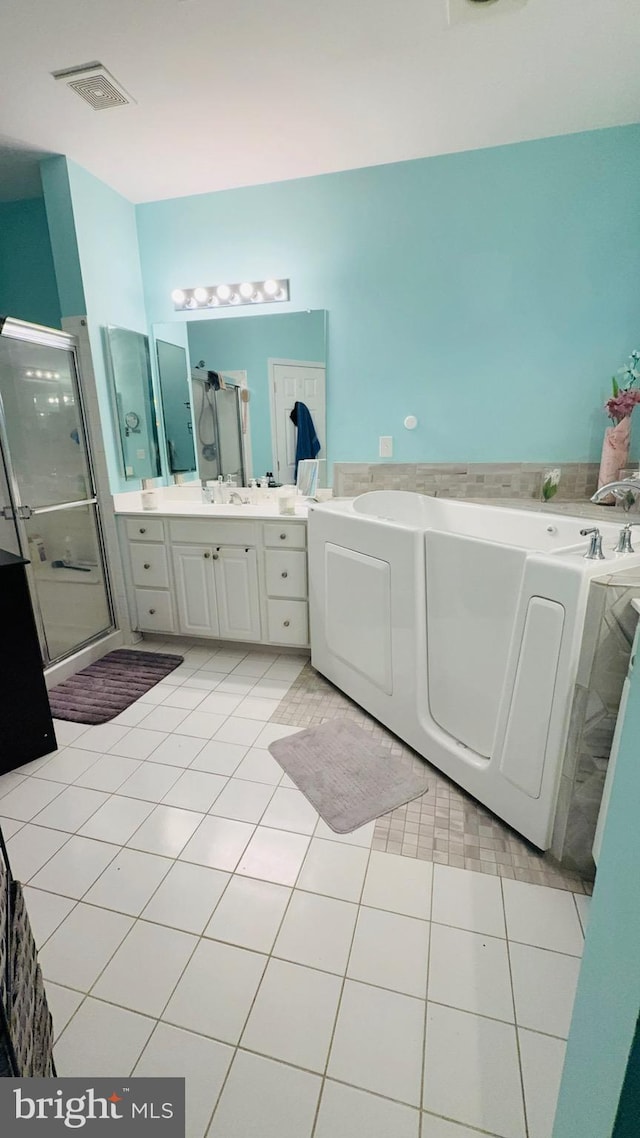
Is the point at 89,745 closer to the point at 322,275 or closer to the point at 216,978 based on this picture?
the point at 216,978

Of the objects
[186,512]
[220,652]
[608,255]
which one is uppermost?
[608,255]

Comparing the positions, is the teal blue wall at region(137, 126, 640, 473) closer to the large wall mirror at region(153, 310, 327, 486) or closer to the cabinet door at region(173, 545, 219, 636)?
the large wall mirror at region(153, 310, 327, 486)

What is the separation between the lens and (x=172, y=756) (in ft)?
6.11

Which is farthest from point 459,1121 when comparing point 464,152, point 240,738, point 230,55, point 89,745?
point 464,152

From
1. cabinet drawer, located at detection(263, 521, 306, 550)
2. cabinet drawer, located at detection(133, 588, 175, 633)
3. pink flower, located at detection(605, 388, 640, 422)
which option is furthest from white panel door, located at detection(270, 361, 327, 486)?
pink flower, located at detection(605, 388, 640, 422)

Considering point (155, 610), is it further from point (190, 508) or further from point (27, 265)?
point (27, 265)

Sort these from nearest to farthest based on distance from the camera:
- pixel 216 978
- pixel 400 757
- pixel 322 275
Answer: pixel 216 978, pixel 400 757, pixel 322 275

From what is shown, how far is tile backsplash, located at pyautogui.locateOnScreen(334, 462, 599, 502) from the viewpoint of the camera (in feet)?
7.96

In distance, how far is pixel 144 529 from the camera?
2699 mm

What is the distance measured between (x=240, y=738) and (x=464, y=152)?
2.90 m

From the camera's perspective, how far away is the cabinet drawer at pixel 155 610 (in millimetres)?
2787

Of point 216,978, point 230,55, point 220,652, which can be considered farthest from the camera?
point 220,652

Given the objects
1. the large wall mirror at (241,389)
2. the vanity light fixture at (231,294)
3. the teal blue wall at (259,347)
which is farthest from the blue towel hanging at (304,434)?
the vanity light fixture at (231,294)

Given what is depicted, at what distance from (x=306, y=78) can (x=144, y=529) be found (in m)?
2.10
